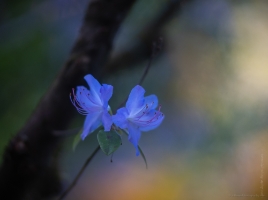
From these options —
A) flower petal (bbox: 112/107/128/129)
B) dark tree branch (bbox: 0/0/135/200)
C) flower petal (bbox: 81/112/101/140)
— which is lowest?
flower petal (bbox: 112/107/128/129)

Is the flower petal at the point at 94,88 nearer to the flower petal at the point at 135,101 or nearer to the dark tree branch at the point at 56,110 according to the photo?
the flower petal at the point at 135,101

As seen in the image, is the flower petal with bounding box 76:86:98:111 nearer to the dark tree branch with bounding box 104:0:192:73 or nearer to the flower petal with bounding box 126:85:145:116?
the flower petal with bounding box 126:85:145:116

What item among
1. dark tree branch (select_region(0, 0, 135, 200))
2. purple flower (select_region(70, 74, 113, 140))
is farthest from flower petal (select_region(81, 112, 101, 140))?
dark tree branch (select_region(0, 0, 135, 200))

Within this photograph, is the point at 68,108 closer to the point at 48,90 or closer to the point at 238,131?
the point at 48,90

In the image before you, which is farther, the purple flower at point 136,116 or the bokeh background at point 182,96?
the bokeh background at point 182,96

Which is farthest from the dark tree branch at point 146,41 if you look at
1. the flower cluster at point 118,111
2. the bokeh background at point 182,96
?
the flower cluster at point 118,111

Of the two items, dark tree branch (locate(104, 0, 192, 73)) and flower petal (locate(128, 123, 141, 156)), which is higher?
dark tree branch (locate(104, 0, 192, 73))

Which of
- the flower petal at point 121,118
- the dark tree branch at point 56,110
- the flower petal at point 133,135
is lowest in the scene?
the flower petal at point 133,135

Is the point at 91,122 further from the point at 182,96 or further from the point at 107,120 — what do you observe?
the point at 182,96
